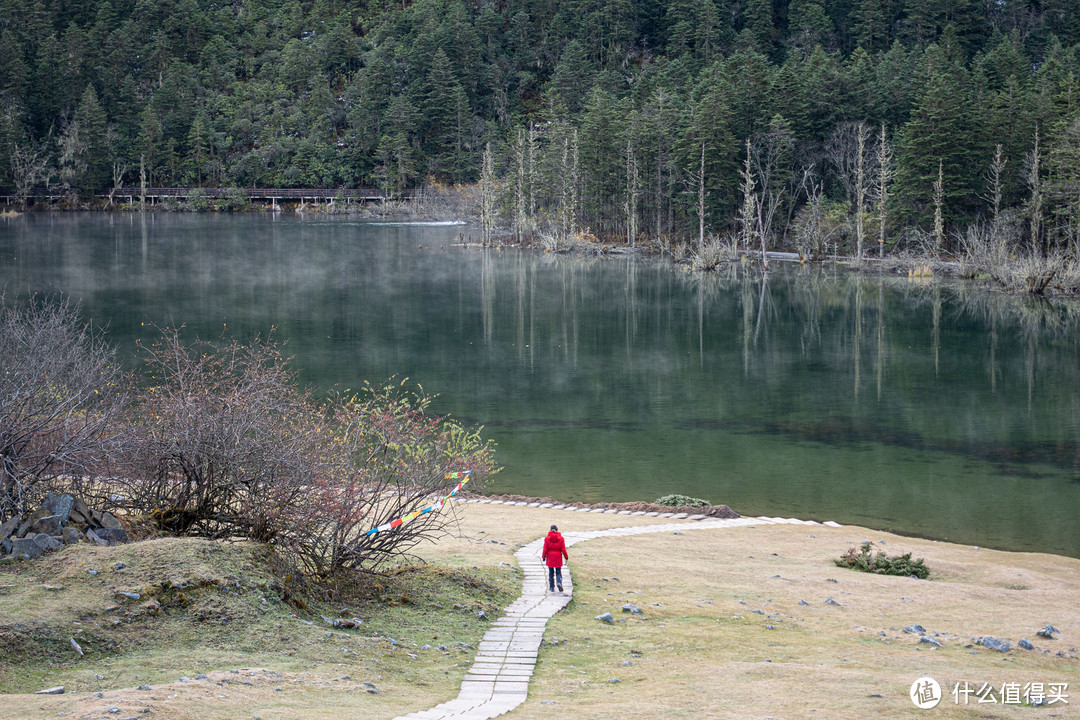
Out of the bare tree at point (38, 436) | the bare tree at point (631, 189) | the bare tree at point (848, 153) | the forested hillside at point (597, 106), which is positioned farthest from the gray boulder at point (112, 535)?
the bare tree at point (631, 189)

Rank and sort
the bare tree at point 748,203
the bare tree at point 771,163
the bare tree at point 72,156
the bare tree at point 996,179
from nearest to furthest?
the bare tree at point 996,179, the bare tree at point 748,203, the bare tree at point 771,163, the bare tree at point 72,156

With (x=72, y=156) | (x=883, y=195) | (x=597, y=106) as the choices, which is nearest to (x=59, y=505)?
(x=883, y=195)

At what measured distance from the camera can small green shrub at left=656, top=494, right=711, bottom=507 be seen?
2086 cm

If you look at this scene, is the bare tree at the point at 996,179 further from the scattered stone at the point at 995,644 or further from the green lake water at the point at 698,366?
the scattered stone at the point at 995,644

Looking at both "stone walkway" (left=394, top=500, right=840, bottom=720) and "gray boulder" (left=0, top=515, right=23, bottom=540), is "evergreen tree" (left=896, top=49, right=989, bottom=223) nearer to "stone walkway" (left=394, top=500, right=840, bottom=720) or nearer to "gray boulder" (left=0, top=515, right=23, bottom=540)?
"stone walkway" (left=394, top=500, right=840, bottom=720)

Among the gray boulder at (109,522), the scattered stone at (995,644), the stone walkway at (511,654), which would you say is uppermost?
the gray boulder at (109,522)

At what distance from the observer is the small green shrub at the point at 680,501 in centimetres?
2086

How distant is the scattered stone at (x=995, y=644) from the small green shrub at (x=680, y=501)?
9574 millimetres

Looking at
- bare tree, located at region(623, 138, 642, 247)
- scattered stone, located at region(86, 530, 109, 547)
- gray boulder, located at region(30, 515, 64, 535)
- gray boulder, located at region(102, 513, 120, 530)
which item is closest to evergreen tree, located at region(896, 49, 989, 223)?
bare tree, located at region(623, 138, 642, 247)

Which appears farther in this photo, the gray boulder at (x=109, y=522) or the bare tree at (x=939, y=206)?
the bare tree at (x=939, y=206)

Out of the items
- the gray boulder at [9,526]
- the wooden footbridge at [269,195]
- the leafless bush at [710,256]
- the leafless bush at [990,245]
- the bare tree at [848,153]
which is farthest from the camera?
the wooden footbridge at [269,195]

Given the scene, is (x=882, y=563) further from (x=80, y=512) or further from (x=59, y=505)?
(x=59, y=505)

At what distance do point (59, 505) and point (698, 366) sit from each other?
30364 millimetres

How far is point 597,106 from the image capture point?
97.9 metres
